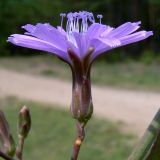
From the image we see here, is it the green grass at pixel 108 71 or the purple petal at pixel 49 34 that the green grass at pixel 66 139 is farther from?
the purple petal at pixel 49 34

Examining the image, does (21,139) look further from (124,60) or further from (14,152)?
(124,60)

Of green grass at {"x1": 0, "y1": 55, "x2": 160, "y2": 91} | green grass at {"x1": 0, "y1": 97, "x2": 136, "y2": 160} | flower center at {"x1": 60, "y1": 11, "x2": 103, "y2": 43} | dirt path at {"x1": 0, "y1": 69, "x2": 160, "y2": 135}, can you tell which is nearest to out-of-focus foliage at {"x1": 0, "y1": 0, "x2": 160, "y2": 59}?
green grass at {"x1": 0, "y1": 55, "x2": 160, "y2": 91}

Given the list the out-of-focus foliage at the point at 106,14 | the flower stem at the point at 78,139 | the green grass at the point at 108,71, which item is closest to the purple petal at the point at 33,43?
the flower stem at the point at 78,139

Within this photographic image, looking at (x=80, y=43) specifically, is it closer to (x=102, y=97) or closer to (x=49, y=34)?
(x=49, y=34)

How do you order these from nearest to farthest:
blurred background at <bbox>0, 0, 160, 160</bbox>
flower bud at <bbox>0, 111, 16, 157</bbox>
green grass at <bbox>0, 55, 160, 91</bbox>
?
flower bud at <bbox>0, 111, 16, 157</bbox>, blurred background at <bbox>0, 0, 160, 160</bbox>, green grass at <bbox>0, 55, 160, 91</bbox>

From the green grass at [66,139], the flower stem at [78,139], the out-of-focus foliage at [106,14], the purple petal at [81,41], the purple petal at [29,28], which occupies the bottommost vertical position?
the green grass at [66,139]

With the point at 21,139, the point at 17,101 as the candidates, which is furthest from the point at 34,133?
the point at 21,139

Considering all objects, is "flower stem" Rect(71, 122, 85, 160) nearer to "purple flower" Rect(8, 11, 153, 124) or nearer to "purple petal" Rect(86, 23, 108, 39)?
"purple flower" Rect(8, 11, 153, 124)
